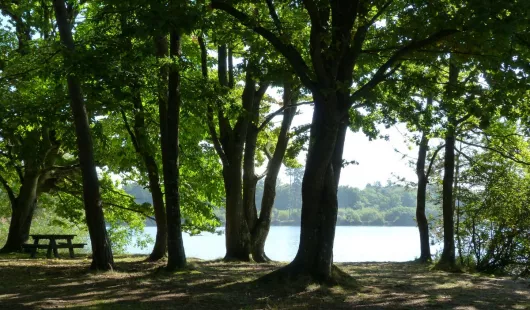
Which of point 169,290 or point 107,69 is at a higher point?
point 107,69

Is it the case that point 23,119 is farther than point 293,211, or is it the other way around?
point 293,211

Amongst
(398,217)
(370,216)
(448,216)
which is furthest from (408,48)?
(370,216)

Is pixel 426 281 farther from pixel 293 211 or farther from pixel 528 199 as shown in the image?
pixel 293 211

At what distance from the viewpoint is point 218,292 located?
28.8 ft

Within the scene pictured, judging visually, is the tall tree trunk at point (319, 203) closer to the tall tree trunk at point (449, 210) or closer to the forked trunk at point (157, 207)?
the forked trunk at point (157, 207)

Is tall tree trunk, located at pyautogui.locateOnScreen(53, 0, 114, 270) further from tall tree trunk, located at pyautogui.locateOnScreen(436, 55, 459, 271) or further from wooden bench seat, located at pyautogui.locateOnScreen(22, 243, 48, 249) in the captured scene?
tall tree trunk, located at pyautogui.locateOnScreen(436, 55, 459, 271)

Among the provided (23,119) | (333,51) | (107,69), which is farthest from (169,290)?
(23,119)

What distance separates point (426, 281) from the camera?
448 inches

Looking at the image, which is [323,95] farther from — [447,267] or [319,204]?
[447,267]

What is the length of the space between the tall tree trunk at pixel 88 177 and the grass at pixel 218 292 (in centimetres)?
41

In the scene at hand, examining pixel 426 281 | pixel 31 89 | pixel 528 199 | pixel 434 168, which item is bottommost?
pixel 426 281

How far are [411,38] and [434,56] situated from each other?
2.85ft

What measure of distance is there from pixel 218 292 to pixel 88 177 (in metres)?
4.01

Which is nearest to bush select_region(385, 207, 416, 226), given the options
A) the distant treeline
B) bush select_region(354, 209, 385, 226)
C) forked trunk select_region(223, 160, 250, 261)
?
the distant treeline
